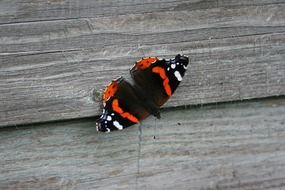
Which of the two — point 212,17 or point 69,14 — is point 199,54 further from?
point 69,14

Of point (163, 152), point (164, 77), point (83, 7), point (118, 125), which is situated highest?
point (83, 7)

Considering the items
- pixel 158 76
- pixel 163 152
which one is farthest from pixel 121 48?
pixel 163 152

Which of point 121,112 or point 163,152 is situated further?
point 163,152

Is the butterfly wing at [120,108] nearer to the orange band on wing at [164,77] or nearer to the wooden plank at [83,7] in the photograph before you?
the orange band on wing at [164,77]

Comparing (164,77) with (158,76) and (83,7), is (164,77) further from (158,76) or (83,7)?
(83,7)

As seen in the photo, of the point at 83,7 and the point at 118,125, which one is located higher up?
the point at 83,7

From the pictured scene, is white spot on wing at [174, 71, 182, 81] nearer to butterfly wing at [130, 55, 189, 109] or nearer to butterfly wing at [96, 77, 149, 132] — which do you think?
butterfly wing at [130, 55, 189, 109]
